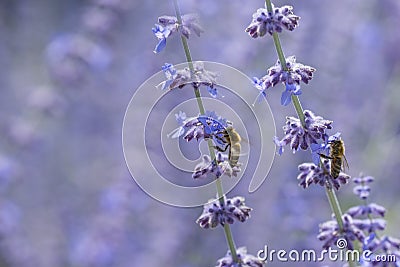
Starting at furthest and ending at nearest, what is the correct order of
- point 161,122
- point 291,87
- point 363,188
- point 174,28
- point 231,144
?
point 161,122 < point 363,188 < point 231,144 < point 174,28 < point 291,87

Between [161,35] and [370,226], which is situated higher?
[161,35]

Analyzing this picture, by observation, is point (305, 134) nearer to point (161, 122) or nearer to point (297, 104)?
point (297, 104)

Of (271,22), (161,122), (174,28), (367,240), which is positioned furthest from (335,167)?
(161,122)

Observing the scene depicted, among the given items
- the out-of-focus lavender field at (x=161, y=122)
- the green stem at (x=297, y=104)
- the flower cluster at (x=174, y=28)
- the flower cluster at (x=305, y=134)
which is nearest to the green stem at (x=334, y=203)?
the green stem at (x=297, y=104)

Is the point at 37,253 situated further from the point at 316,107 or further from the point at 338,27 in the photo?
the point at 338,27

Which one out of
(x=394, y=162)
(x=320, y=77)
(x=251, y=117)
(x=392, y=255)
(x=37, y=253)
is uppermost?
(x=320, y=77)

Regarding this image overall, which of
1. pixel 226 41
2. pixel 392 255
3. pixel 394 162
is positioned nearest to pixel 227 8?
pixel 226 41
